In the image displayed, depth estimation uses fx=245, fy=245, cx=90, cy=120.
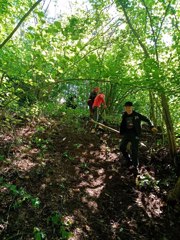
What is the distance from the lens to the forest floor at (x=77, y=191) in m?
4.47

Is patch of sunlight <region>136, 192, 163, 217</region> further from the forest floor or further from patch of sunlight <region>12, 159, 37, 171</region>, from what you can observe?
patch of sunlight <region>12, 159, 37, 171</region>

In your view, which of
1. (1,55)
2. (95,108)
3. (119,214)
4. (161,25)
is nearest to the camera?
(1,55)

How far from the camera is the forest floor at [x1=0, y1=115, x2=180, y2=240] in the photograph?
447 cm

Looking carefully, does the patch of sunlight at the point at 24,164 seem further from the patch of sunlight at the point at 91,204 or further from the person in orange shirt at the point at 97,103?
the person in orange shirt at the point at 97,103

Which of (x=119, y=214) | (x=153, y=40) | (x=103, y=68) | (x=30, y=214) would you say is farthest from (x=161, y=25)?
(x=30, y=214)

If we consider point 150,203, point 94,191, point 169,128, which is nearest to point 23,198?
point 94,191

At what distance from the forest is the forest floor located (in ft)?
0.07

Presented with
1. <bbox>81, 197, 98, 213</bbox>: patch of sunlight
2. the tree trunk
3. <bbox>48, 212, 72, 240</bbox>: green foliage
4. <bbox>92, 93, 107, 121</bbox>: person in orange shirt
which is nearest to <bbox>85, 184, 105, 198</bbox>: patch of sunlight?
<bbox>81, 197, 98, 213</bbox>: patch of sunlight

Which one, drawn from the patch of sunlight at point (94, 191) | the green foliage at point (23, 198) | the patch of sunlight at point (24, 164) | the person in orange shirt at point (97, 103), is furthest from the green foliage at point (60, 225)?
the person in orange shirt at point (97, 103)

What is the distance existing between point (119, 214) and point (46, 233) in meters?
1.90

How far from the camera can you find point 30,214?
4500 millimetres

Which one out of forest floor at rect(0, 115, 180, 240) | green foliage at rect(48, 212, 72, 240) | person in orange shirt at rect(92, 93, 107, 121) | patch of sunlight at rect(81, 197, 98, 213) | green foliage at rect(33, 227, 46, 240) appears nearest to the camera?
green foliage at rect(33, 227, 46, 240)

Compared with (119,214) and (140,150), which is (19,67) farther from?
(140,150)

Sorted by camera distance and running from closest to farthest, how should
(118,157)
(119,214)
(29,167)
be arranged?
1. (119,214)
2. (29,167)
3. (118,157)
